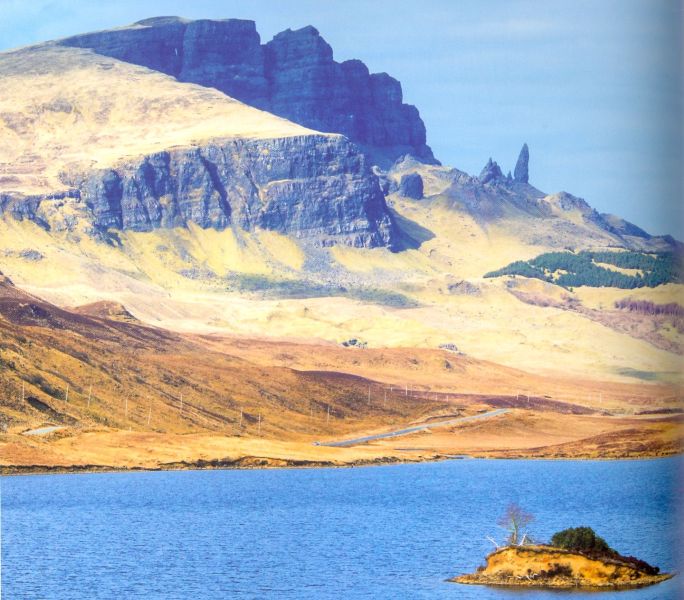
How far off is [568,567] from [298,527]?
2992 cm

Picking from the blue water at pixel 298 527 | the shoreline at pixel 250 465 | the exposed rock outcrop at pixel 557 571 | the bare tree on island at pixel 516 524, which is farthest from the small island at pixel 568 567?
the shoreline at pixel 250 465

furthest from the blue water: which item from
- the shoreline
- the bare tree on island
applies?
the shoreline

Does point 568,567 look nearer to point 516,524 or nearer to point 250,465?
point 516,524

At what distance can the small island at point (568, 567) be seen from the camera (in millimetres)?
88500

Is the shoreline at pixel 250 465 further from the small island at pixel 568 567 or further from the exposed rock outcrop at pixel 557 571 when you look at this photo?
the exposed rock outcrop at pixel 557 571

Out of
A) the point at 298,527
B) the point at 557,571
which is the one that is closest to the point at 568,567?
the point at 557,571

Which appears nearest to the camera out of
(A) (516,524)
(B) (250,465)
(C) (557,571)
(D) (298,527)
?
(C) (557,571)

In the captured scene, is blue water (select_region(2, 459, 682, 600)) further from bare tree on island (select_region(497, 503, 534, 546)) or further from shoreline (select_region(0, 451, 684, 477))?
shoreline (select_region(0, 451, 684, 477))

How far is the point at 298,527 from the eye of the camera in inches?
4523

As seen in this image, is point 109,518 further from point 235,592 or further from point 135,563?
point 235,592

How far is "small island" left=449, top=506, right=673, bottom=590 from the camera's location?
290ft

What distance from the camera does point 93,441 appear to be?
550 ft

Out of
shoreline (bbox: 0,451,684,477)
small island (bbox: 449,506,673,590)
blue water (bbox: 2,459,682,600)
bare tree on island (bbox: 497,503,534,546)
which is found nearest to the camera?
small island (bbox: 449,506,673,590)

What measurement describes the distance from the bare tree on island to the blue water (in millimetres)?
1378
